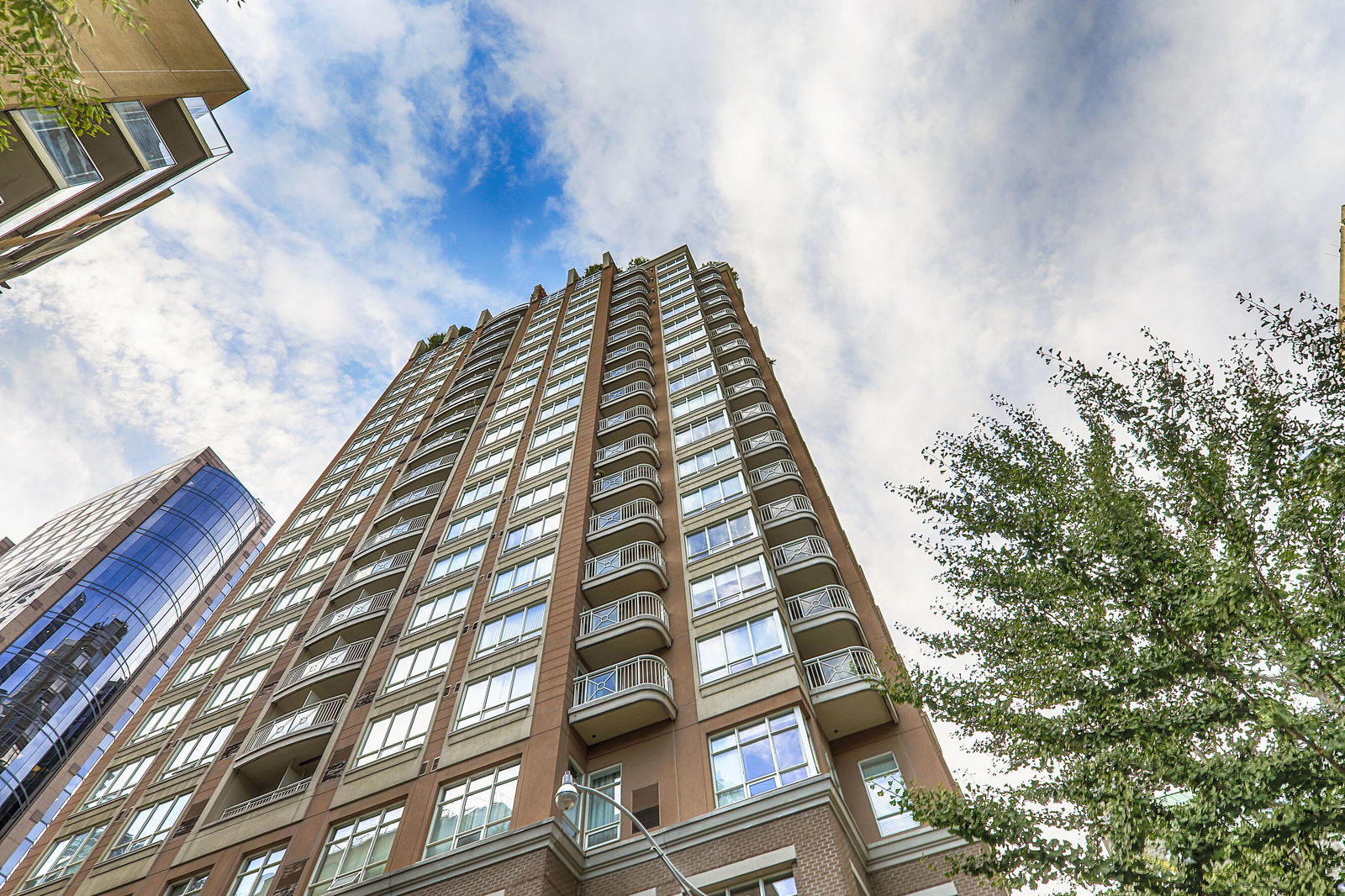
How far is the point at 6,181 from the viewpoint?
1748 cm

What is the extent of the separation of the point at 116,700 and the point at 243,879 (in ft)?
185

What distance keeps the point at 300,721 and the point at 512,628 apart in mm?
7548

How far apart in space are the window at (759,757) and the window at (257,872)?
12.0 meters

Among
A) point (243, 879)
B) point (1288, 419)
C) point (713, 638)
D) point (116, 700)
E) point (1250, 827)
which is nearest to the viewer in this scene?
point (1250, 827)

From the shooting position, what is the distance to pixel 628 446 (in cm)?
3562

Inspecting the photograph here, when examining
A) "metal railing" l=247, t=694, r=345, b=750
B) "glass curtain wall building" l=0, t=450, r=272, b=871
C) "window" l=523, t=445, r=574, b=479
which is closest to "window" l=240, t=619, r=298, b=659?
"metal railing" l=247, t=694, r=345, b=750

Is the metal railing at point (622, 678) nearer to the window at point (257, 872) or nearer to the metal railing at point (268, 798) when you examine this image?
the metal railing at point (268, 798)

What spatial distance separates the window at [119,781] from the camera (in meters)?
26.9

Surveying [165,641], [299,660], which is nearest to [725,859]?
[299,660]

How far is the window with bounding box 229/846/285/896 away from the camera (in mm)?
20094

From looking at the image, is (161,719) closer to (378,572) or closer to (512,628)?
(378,572)

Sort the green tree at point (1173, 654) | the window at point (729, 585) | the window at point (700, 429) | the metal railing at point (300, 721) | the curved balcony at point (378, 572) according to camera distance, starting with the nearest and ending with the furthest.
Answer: the green tree at point (1173, 654), the window at point (729, 585), the metal railing at point (300, 721), the curved balcony at point (378, 572), the window at point (700, 429)

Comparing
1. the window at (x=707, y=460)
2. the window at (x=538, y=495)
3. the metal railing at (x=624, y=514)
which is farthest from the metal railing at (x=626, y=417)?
the metal railing at (x=624, y=514)

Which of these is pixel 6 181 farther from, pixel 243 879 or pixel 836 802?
pixel 836 802
